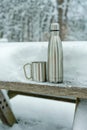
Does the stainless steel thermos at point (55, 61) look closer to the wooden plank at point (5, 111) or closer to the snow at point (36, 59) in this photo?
the snow at point (36, 59)

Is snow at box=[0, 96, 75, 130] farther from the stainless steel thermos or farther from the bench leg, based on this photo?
the stainless steel thermos

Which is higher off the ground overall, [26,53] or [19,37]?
[26,53]

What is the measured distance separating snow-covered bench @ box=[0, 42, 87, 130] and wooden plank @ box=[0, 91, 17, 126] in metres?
0.34

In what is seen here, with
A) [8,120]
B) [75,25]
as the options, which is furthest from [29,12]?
[8,120]

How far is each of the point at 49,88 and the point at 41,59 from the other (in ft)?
0.87

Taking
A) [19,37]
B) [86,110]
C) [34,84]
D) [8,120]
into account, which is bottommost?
[19,37]

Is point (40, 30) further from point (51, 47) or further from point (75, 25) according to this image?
point (51, 47)

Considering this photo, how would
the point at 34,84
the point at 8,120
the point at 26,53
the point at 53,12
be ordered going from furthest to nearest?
the point at 53,12 → the point at 8,120 → the point at 26,53 → the point at 34,84

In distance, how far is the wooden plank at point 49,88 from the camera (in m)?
0.84

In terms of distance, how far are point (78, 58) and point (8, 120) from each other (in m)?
0.70

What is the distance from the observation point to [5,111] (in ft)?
5.08

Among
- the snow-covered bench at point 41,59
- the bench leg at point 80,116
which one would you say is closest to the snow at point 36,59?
the snow-covered bench at point 41,59

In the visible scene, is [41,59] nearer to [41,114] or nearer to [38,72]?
[38,72]

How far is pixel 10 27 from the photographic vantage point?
8.46 m
